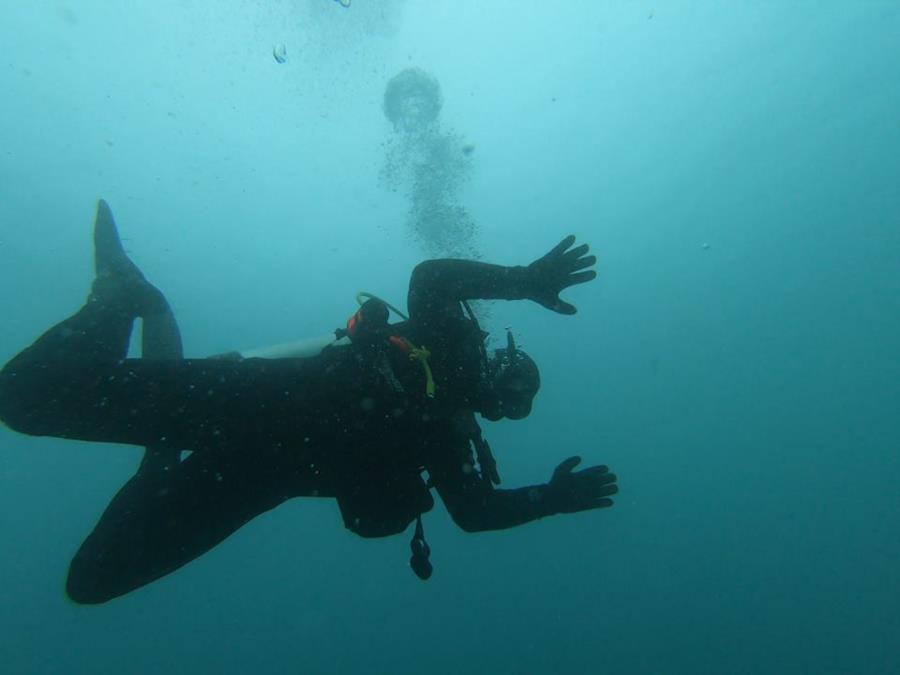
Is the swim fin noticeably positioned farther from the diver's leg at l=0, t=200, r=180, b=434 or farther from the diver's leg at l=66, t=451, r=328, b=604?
the diver's leg at l=66, t=451, r=328, b=604

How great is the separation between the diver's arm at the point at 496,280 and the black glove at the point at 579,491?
1171 mm

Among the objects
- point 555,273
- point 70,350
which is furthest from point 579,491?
point 70,350

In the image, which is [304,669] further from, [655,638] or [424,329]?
[424,329]

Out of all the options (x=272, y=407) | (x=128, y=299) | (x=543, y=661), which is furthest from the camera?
(x=543, y=661)

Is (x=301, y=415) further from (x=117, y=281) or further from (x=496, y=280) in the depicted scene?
(x=117, y=281)

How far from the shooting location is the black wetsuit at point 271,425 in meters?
2.76

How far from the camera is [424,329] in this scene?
3096 millimetres

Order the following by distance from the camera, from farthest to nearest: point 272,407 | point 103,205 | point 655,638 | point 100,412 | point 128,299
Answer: point 655,638
point 103,205
point 128,299
point 272,407
point 100,412

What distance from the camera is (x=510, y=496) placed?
345cm

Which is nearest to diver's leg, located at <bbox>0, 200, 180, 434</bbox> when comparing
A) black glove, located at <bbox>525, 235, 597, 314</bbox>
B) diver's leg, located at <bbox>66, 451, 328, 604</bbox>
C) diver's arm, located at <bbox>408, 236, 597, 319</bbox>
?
diver's leg, located at <bbox>66, 451, 328, 604</bbox>

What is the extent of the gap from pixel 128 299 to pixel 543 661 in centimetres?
4388

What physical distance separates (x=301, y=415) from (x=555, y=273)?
5.73 feet

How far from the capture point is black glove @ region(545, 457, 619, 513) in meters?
3.39

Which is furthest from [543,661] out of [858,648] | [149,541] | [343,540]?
[149,541]
